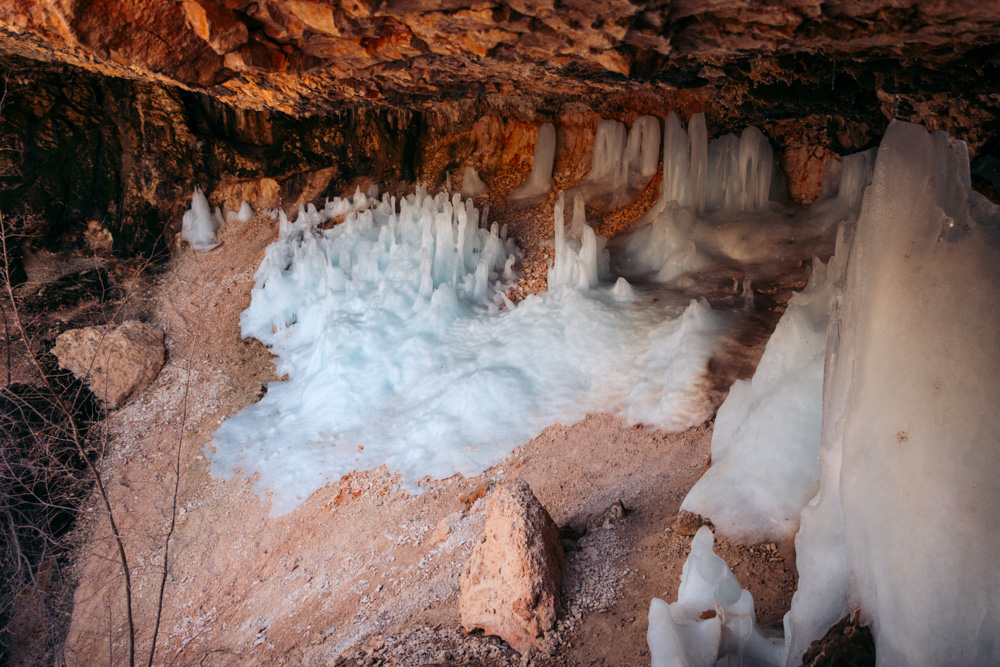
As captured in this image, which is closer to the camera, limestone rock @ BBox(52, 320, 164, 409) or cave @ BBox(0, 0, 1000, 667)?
cave @ BBox(0, 0, 1000, 667)

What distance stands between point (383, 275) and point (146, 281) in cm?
499

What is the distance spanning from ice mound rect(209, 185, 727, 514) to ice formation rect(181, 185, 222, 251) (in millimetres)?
2416

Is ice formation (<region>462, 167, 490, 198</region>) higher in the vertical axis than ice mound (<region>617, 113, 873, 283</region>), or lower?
lower

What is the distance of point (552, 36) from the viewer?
5.59 m

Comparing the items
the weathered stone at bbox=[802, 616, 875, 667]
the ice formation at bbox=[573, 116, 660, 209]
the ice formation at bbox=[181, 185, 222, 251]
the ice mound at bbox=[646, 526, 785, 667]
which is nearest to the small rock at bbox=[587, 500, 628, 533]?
the ice mound at bbox=[646, 526, 785, 667]

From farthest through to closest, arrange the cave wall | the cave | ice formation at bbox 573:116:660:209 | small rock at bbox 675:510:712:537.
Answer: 1. ice formation at bbox 573:116:660:209
2. the cave wall
3. small rock at bbox 675:510:712:537
4. the cave

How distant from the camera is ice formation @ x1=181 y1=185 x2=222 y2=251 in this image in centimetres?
1298

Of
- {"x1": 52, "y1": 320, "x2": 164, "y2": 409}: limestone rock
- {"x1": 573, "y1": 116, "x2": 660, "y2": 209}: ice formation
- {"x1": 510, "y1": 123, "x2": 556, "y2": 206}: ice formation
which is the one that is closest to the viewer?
{"x1": 52, "y1": 320, "x2": 164, "y2": 409}: limestone rock

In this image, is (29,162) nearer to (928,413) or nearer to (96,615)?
(96,615)

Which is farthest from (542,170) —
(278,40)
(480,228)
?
(278,40)

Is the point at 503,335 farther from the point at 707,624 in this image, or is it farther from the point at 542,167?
the point at 707,624

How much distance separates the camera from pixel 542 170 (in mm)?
12969

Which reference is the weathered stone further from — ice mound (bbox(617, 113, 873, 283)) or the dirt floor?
ice mound (bbox(617, 113, 873, 283))

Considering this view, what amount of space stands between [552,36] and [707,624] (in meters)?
4.79
